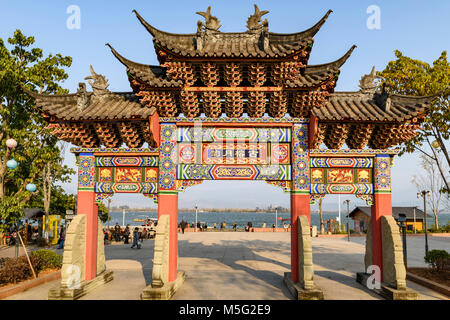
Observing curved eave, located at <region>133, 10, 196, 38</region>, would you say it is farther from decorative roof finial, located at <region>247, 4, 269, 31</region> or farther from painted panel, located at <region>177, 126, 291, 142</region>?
painted panel, located at <region>177, 126, 291, 142</region>

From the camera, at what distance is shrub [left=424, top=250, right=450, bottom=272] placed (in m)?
11.8

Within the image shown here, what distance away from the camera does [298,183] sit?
932 cm

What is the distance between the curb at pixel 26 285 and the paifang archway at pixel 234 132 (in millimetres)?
2151

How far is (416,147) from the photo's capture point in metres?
14.6

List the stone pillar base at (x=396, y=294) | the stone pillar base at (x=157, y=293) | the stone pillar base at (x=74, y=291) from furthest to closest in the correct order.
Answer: the stone pillar base at (x=74, y=291) < the stone pillar base at (x=396, y=294) < the stone pillar base at (x=157, y=293)

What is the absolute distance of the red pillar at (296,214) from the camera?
29.8ft

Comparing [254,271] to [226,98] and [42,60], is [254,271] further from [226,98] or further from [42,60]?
[42,60]

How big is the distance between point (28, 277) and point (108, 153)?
5535mm

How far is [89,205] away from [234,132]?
5.17 meters

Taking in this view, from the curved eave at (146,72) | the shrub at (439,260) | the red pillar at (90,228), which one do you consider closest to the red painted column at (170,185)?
the curved eave at (146,72)

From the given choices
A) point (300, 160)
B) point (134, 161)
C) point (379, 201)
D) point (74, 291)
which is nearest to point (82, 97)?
point (134, 161)

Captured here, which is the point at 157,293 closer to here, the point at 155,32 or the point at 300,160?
the point at 300,160

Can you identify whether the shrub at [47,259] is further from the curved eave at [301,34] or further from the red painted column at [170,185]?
the curved eave at [301,34]

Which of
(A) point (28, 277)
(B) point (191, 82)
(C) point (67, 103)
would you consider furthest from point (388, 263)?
(A) point (28, 277)
